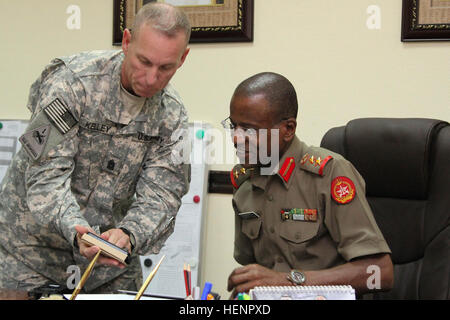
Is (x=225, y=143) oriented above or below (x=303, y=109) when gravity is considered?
below

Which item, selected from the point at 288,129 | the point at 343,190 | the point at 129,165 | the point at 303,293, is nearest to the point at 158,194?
the point at 129,165

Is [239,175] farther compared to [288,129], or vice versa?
[239,175]

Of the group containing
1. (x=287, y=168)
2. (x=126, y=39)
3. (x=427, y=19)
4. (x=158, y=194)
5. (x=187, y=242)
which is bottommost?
(x=187, y=242)

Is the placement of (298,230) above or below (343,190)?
below

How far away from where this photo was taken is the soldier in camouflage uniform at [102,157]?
142cm

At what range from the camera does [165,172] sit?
1.63m

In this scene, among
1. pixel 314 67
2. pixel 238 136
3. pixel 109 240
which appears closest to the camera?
pixel 109 240

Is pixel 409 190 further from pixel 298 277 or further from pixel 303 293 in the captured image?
pixel 303 293

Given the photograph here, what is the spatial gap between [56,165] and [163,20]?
1.63ft

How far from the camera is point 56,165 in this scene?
4.73 ft

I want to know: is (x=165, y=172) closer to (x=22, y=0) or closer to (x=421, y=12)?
Answer: (x=421, y=12)

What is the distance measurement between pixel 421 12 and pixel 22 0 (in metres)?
1.95

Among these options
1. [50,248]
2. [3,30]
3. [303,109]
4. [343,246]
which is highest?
[3,30]
